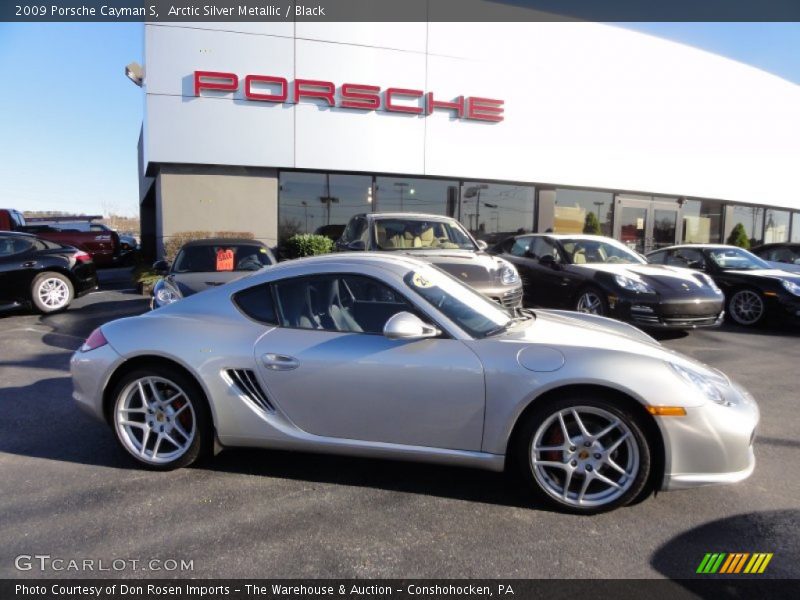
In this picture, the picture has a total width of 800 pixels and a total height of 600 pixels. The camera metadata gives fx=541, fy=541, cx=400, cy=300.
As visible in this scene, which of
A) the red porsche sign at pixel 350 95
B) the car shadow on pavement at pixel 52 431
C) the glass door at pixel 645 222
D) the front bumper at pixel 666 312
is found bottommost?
the car shadow on pavement at pixel 52 431

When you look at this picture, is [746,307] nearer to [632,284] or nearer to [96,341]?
[632,284]

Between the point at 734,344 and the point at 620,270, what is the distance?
1810 millimetres

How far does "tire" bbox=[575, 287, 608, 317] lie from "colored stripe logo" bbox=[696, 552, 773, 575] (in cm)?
509

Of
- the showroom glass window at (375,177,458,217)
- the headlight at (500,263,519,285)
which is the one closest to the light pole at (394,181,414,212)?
the showroom glass window at (375,177,458,217)

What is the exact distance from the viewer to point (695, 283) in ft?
24.3

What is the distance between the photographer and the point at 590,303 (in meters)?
7.71

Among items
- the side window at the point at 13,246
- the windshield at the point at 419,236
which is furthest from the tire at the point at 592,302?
the side window at the point at 13,246

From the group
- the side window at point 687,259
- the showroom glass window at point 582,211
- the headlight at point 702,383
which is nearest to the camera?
the headlight at point 702,383

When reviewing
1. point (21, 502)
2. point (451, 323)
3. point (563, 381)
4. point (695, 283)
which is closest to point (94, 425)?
point (21, 502)

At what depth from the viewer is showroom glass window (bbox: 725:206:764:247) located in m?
19.6

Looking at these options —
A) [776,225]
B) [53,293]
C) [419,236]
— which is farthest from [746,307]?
[776,225]

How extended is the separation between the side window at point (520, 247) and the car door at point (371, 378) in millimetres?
6909

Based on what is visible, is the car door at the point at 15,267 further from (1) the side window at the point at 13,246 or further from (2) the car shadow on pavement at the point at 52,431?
(2) the car shadow on pavement at the point at 52,431

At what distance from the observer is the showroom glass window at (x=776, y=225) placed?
21.4m
